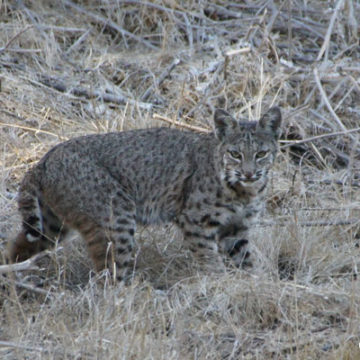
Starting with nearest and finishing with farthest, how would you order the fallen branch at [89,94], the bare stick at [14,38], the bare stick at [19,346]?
the bare stick at [19,346] < the fallen branch at [89,94] < the bare stick at [14,38]

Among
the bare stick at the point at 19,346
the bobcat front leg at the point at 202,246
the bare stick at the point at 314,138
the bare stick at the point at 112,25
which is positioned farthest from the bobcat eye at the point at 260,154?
the bare stick at the point at 112,25

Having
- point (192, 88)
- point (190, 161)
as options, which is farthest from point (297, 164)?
point (190, 161)

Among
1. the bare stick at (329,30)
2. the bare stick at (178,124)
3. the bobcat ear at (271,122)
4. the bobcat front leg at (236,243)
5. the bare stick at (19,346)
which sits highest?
the bobcat ear at (271,122)

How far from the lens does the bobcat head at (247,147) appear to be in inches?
237

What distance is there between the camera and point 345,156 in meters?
8.15

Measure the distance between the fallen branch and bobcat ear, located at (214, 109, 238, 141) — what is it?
2.25 metres

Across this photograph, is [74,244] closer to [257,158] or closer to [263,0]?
[257,158]

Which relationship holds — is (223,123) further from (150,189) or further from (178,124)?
(178,124)

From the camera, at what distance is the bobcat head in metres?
6.03

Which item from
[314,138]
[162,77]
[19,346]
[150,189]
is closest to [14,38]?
[162,77]

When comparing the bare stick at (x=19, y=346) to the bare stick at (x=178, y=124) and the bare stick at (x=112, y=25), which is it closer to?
the bare stick at (x=178, y=124)

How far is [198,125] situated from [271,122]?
2059mm

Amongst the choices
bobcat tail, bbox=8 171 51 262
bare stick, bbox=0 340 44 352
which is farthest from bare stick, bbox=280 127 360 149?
bare stick, bbox=0 340 44 352

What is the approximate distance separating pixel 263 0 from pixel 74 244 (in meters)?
4.87
